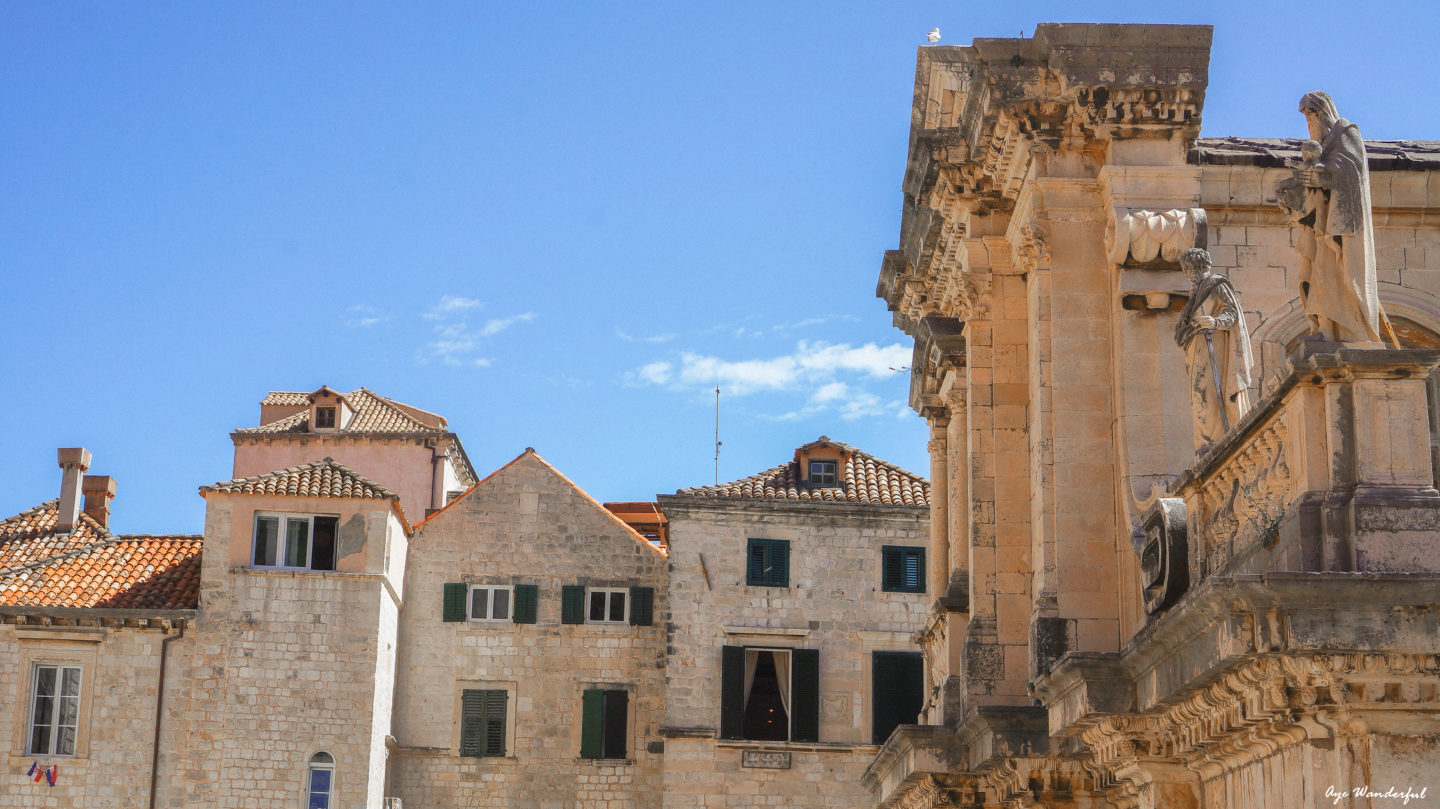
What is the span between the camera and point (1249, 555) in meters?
10.0

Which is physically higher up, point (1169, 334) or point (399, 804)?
point (1169, 334)

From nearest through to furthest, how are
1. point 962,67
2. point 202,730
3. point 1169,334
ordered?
point 1169,334 < point 962,67 < point 202,730

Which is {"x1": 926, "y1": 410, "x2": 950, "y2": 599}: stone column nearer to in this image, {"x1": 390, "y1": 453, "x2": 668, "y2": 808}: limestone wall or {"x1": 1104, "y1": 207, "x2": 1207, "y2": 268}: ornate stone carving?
{"x1": 1104, "y1": 207, "x2": 1207, "y2": 268}: ornate stone carving

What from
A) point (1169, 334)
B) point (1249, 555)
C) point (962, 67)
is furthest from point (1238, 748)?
point (962, 67)

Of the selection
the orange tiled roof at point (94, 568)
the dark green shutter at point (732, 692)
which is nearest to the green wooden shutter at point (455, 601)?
the orange tiled roof at point (94, 568)

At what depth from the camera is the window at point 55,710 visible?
35344mm

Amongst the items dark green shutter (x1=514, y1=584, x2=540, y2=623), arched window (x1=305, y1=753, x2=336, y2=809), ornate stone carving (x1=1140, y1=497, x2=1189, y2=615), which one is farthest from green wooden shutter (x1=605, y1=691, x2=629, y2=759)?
ornate stone carving (x1=1140, y1=497, x2=1189, y2=615)

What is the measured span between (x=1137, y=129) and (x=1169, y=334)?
1672 millimetres

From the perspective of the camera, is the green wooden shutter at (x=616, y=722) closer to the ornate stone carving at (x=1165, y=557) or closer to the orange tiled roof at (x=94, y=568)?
the orange tiled roof at (x=94, y=568)

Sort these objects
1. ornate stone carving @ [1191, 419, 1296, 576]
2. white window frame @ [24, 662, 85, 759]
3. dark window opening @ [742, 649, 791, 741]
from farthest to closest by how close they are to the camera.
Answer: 1. dark window opening @ [742, 649, 791, 741]
2. white window frame @ [24, 662, 85, 759]
3. ornate stone carving @ [1191, 419, 1296, 576]

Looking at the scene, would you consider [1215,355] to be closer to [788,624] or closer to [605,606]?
[788,624]

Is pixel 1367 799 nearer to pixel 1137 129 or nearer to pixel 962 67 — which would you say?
pixel 1137 129

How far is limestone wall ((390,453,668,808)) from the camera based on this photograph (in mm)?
37656

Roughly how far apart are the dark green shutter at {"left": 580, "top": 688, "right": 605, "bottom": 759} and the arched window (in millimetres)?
5488
